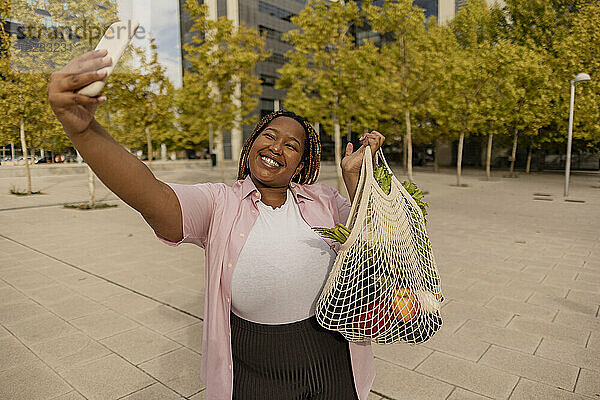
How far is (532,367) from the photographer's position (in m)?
3.65

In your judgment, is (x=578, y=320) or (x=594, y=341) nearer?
(x=594, y=341)

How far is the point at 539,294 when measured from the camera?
217 inches

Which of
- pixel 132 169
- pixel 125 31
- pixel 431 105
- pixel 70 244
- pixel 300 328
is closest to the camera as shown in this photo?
pixel 125 31

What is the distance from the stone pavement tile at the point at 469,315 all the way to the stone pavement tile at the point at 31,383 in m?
3.76

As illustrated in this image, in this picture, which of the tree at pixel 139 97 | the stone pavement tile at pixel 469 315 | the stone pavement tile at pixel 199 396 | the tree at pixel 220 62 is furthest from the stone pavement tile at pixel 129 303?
the tree at pixel 220 62

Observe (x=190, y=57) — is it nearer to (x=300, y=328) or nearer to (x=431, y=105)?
(x=431, y=105)

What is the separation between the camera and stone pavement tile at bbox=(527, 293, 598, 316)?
4957mm

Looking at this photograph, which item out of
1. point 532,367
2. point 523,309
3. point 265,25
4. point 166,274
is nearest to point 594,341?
point 523,309

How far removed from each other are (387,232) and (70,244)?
867 cm

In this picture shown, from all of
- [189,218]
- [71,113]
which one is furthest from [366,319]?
[71,113]

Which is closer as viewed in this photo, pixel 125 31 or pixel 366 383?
pixel 125 31

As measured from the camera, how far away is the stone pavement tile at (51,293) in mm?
5348

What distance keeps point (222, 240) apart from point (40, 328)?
157 inches

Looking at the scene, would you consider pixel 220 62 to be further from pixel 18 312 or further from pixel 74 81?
pixel 74 81
